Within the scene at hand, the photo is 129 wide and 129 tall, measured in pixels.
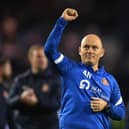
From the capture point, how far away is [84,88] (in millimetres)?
6723

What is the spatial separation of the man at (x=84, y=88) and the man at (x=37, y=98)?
93.7 inches

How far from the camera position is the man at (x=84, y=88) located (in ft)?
21.7

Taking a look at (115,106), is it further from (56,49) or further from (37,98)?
(37,98)

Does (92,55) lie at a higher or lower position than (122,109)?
higher

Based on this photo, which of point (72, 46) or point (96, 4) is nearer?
point (72, 46)

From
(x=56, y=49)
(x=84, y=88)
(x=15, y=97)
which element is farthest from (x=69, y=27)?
(x=56, y=49)

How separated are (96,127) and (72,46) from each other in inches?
277

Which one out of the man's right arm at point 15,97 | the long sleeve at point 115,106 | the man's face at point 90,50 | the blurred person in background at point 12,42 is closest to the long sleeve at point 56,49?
the man's face at point 90,50

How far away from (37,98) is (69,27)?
4944mm

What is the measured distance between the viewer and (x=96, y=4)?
49.0ft

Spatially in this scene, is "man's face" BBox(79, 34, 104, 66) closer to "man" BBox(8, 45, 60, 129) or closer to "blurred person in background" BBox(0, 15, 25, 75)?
"man" BBox(8, 45, 60, 129)

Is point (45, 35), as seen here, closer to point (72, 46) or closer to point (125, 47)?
point (72, 46)

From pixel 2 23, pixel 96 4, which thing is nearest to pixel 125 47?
pixel 96 4

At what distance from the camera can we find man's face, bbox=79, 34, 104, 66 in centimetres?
684
